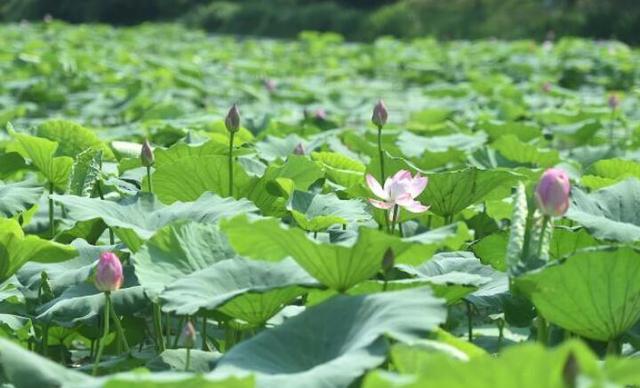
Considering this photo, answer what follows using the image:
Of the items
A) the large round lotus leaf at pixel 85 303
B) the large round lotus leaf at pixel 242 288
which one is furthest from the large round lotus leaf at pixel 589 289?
the large round lotus leaf at pixel 85 303

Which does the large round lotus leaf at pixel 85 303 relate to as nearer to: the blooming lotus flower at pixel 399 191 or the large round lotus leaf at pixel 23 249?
the large round lotus leaf at pixel 23 249

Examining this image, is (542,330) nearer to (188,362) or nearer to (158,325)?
(188,362)

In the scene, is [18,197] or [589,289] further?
[18,197]

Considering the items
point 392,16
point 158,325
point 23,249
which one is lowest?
point 392,16

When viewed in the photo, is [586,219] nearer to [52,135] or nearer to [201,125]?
[52,135]

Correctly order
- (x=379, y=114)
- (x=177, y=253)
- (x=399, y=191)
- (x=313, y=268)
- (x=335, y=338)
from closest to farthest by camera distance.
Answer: (x=335, y=338) → (x=313, y=268) → (x=177, y=253) → (x=399, y=191) → (x=379, y=114)

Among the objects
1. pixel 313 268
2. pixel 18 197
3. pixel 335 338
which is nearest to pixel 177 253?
pixel 313 268

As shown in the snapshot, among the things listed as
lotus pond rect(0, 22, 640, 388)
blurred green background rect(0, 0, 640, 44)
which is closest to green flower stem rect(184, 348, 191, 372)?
lotus pond rect(0, 22, 640, 388)

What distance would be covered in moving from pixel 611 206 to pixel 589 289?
40cm

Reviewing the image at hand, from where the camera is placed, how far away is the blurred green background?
12.9 m

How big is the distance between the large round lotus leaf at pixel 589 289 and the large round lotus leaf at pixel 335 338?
0.57 ft

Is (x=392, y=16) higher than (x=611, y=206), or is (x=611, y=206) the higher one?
(x=611, y=206)

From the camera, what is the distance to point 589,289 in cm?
119

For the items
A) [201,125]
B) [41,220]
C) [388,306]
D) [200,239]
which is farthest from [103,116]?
[388,306]
